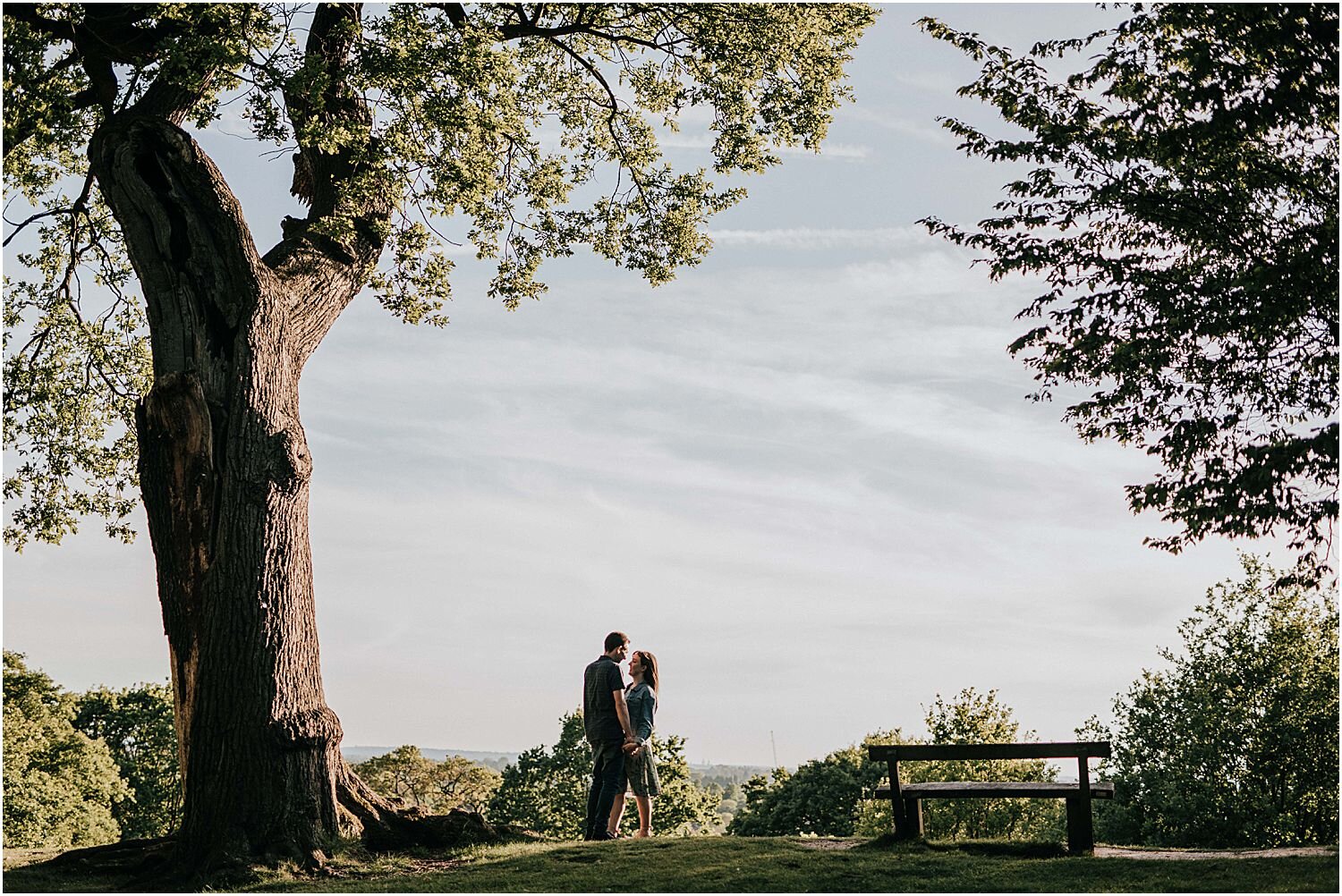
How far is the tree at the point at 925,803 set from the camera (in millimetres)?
33594

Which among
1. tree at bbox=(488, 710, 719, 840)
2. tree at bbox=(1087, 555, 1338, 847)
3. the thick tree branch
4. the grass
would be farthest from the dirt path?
tree at bbox=(488, 710, 719, 840)

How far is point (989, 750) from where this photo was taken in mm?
10273

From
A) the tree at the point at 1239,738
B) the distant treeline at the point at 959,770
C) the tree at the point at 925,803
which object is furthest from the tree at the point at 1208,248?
the tree at the point at 925,803

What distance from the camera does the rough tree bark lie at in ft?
33.5

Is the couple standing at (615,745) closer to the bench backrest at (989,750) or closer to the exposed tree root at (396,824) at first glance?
the exposed tree root at (396,824)

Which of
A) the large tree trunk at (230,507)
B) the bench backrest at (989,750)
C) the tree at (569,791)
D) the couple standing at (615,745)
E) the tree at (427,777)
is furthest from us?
the tree at (427,777)

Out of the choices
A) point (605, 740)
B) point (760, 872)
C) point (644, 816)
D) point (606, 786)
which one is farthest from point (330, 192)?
point (760, 872)

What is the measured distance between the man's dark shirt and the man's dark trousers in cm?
9

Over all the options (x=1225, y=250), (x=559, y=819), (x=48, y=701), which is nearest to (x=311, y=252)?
(x=1225, y=250)

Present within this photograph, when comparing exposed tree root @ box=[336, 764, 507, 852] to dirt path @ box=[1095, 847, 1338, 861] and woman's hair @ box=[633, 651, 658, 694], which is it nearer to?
woman's hair @ box=[633, 651, 658, 694]

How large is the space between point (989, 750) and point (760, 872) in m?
2.50

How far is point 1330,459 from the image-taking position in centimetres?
876

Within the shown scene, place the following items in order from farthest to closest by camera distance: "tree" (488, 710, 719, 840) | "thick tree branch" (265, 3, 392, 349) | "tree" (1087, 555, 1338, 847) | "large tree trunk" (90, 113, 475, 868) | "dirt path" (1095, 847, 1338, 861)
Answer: "tree" (488, 710, 719, 840)
"tree" (1087, 555, 1338, 847)
"thick tree branch" (265, 3, 392, 349)
"large tree trunk" (90, 113, 475, 868)
"dirt path" (1095, 847, 1338, 861)

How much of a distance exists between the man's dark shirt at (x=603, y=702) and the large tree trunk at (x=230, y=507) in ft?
6.65
